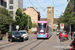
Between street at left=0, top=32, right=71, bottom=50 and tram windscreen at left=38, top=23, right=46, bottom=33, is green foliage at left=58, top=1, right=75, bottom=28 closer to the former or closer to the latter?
tram windscreen at left=38, top=23, right=46, bottom=33

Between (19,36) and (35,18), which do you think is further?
(35,18)

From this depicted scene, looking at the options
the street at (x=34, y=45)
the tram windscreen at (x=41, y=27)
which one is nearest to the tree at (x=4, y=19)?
the tram windscreen at (x=41, y=27)

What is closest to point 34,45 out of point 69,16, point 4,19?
point 69,16

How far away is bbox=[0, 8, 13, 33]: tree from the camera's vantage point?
144 ft

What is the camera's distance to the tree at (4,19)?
144ft

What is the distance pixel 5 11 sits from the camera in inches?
2010

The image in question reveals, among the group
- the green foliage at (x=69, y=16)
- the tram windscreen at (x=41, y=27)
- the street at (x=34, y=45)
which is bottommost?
the street at (x=34, y=45)

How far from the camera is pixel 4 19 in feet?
146

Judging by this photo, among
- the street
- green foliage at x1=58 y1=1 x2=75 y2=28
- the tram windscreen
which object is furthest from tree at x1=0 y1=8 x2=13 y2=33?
the street

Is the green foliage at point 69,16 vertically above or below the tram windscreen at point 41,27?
above

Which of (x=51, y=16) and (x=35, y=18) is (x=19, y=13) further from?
(x=51, y=16)

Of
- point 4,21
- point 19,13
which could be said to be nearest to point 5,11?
point 4,21

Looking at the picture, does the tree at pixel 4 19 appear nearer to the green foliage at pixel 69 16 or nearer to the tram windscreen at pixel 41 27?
the tram windscreen at pixel 41 27

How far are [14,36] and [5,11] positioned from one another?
89.7ft
